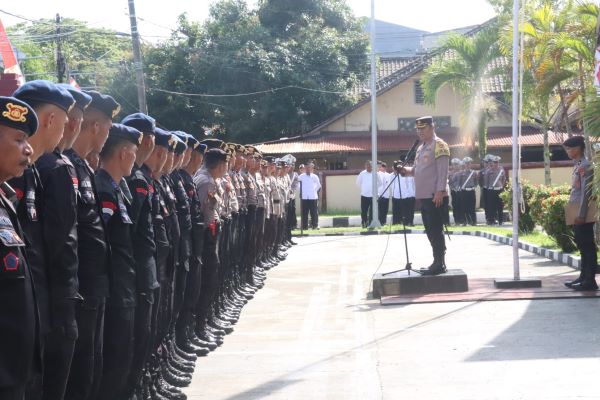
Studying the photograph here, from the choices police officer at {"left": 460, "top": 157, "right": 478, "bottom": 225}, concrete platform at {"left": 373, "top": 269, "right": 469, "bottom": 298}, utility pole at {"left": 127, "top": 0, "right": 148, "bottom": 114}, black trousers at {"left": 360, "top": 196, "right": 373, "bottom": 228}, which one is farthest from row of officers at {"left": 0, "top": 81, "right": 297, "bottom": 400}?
police officer at {"left": 460, "top": 157, "right": 478, "bottom": 225}

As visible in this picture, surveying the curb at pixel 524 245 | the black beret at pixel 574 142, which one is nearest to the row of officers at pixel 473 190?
the curb at pixel 524 245

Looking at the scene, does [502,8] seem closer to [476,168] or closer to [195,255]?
[476,168]

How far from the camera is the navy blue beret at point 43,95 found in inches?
178

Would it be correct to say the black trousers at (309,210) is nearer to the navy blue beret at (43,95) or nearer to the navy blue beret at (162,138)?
the navy blue beret at (162,138)

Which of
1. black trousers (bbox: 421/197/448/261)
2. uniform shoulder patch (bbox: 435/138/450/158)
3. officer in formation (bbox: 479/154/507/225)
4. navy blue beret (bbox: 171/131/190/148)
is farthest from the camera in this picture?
officer in formation (bbox: 479/154/507/225)

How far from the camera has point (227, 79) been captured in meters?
42.0

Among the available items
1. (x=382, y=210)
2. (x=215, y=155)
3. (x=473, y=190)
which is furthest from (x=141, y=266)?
(x=473, y=190)

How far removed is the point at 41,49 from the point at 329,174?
31481mm

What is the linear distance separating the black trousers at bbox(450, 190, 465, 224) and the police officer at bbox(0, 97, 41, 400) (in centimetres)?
2644

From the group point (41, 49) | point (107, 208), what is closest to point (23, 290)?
point (107, 208)

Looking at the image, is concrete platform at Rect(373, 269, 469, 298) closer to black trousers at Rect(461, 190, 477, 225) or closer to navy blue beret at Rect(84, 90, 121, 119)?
navy blue beret at Rect(84, 90, 121, 119)

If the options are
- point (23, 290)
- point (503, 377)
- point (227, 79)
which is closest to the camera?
point (23, 290)

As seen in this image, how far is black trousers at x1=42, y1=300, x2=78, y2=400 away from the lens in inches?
177

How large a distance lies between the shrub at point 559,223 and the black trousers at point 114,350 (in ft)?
37.1
